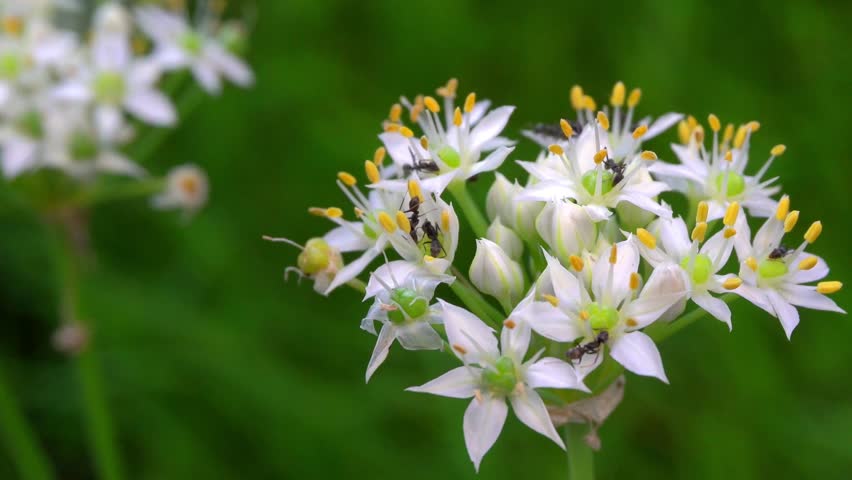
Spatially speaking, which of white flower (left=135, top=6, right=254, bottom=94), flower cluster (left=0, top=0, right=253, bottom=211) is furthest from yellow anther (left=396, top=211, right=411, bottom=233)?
white flower (left=135, top=6, right=254, bottom=94)

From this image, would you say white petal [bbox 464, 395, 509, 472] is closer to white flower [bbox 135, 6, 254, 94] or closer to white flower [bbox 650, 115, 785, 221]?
white flower [bbox 650, 115, 785, 221]

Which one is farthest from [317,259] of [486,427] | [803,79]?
[803,79]

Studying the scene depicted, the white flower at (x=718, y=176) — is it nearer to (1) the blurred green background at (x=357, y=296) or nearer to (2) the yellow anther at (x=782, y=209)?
(2) the yellow anther at (x=782, y=209)

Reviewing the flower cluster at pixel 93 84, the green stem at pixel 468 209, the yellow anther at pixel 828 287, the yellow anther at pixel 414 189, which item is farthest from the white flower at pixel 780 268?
the flower cluster at pixel 93 84

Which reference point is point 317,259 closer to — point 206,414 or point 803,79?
point 206,414

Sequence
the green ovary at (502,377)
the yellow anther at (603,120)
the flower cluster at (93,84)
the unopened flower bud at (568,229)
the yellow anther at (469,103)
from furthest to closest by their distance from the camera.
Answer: the flower cluster at (93,84)
the yellow anther at (469,103)
the yellow anther at (603,120)
the unopened flower bud at (568,229)
the green ovary at (502,377)

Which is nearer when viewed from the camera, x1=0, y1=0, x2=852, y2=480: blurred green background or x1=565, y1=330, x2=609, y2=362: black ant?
x1=565, y1=330, x2=609, y2=362: black ant

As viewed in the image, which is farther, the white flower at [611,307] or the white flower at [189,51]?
the white flower at [189,51]
